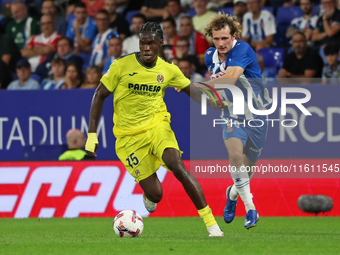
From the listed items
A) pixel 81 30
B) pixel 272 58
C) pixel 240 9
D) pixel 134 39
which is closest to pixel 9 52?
pixel 81 30

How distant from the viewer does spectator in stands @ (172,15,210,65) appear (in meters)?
12.1

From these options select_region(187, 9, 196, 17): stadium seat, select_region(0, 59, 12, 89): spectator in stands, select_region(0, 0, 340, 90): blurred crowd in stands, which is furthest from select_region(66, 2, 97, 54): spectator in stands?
select_region(187, 9, 196, 17): stadium seat

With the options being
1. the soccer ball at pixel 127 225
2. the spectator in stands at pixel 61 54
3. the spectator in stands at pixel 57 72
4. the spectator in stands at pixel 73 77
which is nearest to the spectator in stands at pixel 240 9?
the spectator in stands at pixel 73 77

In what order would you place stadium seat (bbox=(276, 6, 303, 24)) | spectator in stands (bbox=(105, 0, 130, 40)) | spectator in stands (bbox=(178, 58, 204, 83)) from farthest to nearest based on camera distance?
spectator in stands (bbox=(105, 0, 130, 40))
stadium seat (bbox=(276, 6, 303, 24))
spectator in stands (bbox=(178, 58, 204, 83))

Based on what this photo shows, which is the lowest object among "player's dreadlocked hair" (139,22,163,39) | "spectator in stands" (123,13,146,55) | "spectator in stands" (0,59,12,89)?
"spectator in stands" (0,59,12,89)

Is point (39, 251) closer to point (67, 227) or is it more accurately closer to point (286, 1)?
point (67, 227)

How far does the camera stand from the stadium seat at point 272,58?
1130 centimetres

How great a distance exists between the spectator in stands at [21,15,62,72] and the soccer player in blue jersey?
21.6 ft

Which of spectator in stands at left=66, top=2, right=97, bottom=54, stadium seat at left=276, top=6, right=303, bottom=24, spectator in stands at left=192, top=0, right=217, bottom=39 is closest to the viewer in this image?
stadium seat at left=276, top=6, right=303, bottom=24

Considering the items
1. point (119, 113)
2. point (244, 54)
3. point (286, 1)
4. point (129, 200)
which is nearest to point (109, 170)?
point (129, 200)

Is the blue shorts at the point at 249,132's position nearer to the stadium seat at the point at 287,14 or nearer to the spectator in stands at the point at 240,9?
the spectator in stands at the point at 240,9

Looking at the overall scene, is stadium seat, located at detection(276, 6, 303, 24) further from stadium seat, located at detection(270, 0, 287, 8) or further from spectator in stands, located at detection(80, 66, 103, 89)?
spectator in stands, located at detection(80, 66, 103, 89)

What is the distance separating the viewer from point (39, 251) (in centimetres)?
536

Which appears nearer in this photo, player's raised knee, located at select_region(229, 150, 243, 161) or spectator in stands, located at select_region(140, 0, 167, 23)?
player's raised knee, located at select_region(229, 150, 243, 161)
